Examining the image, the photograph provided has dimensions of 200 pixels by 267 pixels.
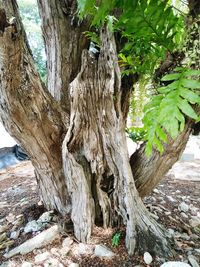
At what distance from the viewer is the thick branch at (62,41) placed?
1435 millimetres

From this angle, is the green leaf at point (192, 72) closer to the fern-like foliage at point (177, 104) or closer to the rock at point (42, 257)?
the fern-like foliage at point (177, 104)

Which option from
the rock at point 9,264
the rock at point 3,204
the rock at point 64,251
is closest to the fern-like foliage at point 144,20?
the rock at point 64,251

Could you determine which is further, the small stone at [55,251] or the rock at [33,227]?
the rock at [33,227]

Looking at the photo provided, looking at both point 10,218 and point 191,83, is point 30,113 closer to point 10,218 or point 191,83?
point 191,83

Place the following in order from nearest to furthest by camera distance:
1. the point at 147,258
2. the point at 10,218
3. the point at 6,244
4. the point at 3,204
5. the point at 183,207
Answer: the point at 147,258 → the point at 6,244 → the point at 10,218 → the point at 183,207 → the point at 3,204

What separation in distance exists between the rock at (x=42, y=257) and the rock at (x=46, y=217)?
24 centimetres

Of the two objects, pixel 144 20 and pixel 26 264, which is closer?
pixel 144 20

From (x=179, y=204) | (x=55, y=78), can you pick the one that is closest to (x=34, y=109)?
(x=55, y=78)

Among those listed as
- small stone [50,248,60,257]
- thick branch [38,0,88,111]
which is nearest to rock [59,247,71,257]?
small stone [50,248,60,257]

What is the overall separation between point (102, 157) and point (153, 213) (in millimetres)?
616

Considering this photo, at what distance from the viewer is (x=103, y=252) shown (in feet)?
4.02

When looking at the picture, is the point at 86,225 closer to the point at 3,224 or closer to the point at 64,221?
the point at 64,221

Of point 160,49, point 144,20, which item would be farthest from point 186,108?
point 160,49

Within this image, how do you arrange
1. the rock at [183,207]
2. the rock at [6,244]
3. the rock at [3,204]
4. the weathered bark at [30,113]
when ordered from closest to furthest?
the weathered bark at [30,113]
the rock at [6,244]
the rock at [183,207]
the rock at [3,204]
